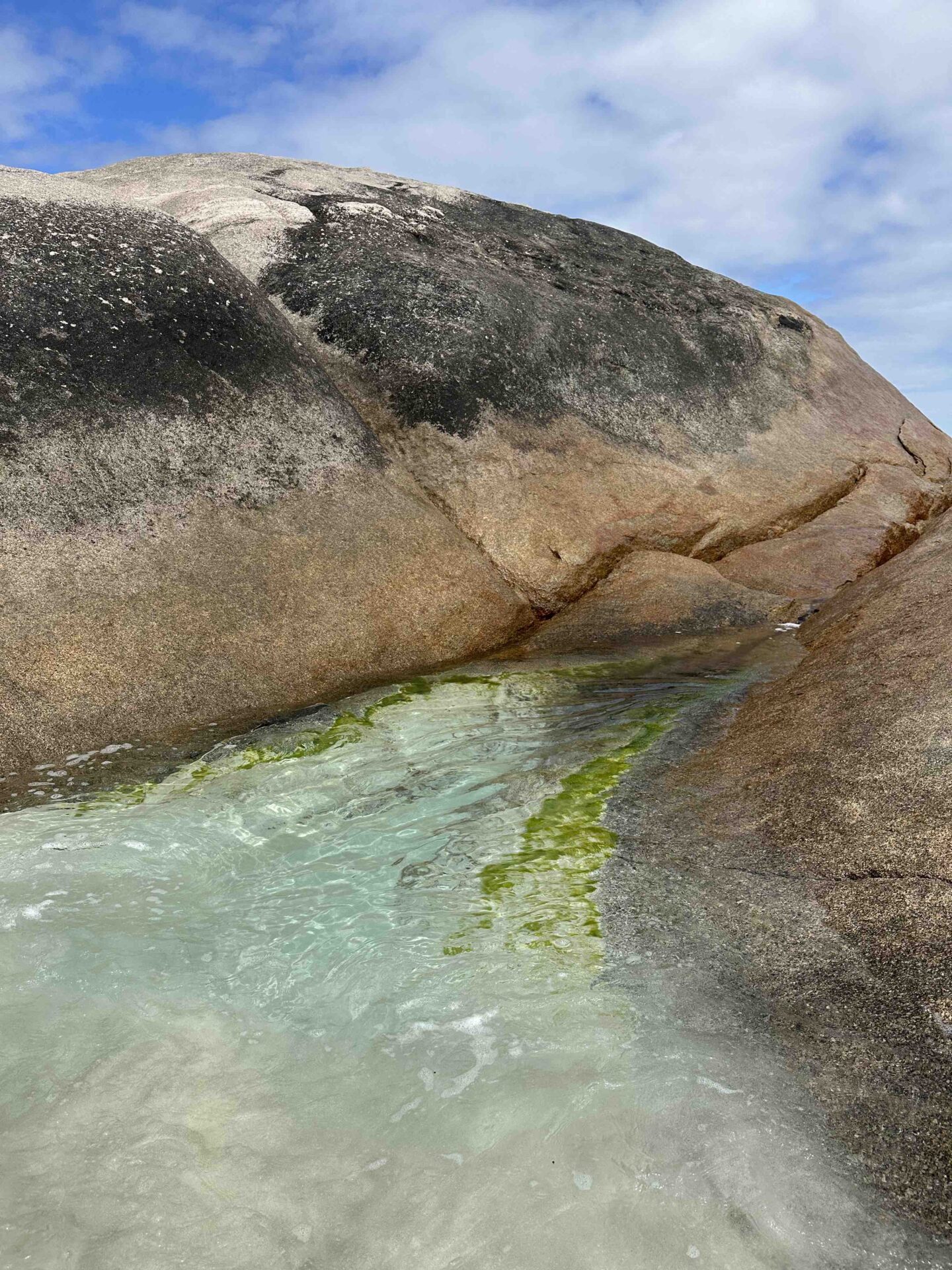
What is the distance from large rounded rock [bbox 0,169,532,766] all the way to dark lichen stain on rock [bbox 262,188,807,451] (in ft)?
3.55

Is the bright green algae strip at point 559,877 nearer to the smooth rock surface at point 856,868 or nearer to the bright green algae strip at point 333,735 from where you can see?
the smooth rock surface at point 856,868

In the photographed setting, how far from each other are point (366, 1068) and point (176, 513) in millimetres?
4470

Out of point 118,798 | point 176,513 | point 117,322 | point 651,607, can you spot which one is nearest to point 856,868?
point 118,798

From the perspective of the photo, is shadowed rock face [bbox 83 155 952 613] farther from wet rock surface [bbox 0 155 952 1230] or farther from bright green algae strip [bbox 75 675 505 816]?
bright green algae strip [bbox 75 675 505 816]

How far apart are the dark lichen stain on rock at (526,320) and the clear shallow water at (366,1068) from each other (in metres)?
5.12

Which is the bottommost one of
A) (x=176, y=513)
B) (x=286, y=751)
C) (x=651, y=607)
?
(x=286, y=751)

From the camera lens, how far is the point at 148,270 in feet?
24.0

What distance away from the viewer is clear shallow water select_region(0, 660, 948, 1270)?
94.2 inches

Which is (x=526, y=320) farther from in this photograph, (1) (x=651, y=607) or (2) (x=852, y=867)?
(2) (x=852, y=867)

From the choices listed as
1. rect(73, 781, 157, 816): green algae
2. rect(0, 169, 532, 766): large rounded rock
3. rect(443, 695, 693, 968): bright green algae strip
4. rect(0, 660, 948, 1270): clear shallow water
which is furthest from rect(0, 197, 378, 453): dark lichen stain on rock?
rect(443, 695, 693, 968): bright green algae strip

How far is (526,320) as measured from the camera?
9.46 m

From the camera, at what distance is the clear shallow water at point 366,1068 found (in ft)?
7.85

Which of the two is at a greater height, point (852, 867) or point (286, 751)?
point (286, 751)

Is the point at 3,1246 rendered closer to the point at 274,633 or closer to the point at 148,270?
the point at 274,633
